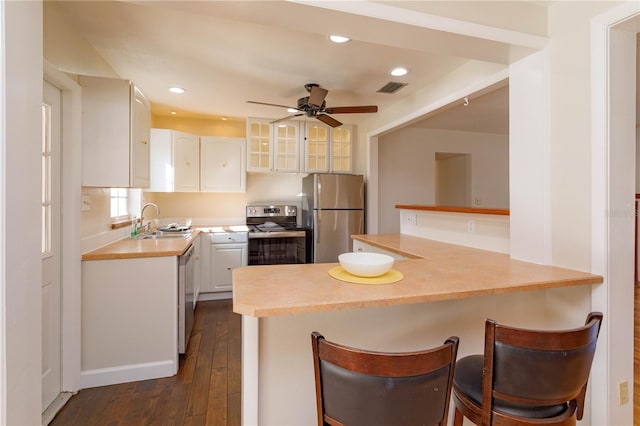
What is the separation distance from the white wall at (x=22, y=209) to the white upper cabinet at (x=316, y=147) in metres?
3.24

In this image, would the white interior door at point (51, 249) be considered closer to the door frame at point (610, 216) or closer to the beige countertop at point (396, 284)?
the beige countertop at point (396, 284)

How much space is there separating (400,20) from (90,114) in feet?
6.86

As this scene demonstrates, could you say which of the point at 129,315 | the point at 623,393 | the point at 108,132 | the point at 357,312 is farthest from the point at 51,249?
the point at 623,393

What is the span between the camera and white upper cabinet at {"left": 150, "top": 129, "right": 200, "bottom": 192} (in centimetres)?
368

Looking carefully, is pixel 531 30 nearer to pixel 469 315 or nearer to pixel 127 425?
pixel 469 315

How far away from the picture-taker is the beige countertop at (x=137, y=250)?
212cm

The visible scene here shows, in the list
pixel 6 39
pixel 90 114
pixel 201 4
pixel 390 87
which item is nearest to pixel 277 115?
pixel 390 87

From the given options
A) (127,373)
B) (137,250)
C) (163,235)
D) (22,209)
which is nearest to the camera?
(22,209)

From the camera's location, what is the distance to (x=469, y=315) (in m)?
1.50

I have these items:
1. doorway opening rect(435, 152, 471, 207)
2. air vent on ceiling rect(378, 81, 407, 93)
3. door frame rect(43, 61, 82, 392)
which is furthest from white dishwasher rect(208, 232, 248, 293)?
doorway opening rect(435, 152, 471, 207)

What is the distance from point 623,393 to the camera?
1479mm

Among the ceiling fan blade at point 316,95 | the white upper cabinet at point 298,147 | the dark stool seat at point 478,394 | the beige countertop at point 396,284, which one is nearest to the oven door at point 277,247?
the white upper cabinet at point 298,147

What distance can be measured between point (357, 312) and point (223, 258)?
9.48ft

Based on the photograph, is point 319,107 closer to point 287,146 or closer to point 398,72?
point 398,72
